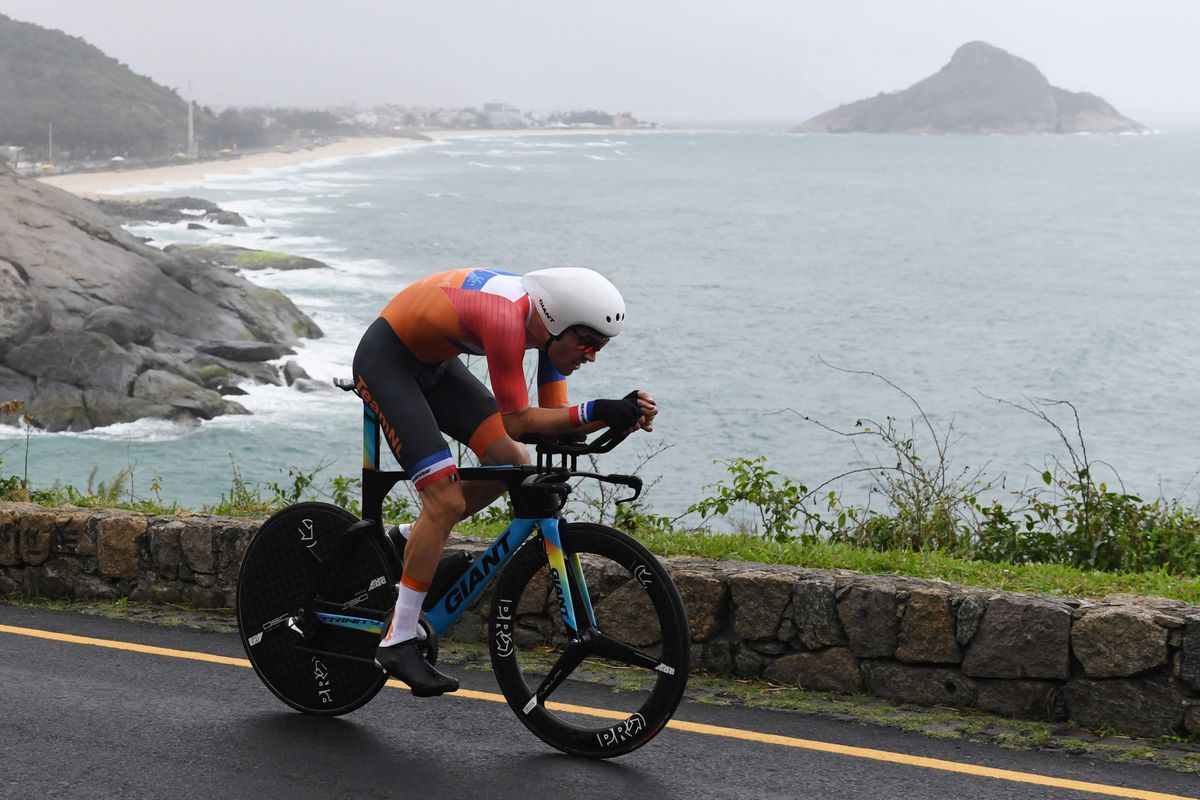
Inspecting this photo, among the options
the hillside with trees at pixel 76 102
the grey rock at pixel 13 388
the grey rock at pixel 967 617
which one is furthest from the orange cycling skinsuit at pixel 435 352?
the hillside with trees at pixel 76 102

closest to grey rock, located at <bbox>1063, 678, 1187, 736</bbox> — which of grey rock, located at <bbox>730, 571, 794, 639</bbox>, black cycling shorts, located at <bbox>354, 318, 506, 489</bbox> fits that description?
grey rock, located at <bbox>730, 571, 794, 639</bbox>

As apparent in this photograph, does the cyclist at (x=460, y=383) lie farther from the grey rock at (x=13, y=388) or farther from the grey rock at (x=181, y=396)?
the grey rock at (x=13, y=388)

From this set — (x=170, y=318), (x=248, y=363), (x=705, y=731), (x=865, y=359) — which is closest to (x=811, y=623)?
(x=705, y=731)

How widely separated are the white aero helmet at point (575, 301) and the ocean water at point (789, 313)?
12.4ft

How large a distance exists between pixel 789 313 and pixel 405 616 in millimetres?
58184

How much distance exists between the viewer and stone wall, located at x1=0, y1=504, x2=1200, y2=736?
5277mm

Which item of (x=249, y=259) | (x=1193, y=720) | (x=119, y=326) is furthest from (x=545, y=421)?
(x=249, y=259)

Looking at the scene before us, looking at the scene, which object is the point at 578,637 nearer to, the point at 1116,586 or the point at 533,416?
the point at 533,416

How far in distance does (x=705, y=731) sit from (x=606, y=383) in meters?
34.7

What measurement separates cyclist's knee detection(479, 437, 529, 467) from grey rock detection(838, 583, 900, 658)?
5.35 feet

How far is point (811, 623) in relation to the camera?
583 centimetres

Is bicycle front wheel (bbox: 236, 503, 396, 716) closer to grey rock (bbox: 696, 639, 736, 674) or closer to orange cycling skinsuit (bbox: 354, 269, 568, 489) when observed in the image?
orange cycling skinsuit (bbox: 354, 269, 568, 489)

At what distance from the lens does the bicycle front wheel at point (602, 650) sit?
4.79 metres

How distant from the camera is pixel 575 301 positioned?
4.67 metres
